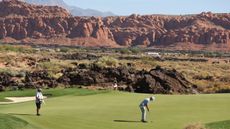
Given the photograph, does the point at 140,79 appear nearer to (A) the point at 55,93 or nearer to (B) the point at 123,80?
(B) the point at 123,80

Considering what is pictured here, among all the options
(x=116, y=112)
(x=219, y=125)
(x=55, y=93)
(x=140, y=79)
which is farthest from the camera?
(x=140, y=79)

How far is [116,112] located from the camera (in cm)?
2619

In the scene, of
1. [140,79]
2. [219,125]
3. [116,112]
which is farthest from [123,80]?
[219,125]

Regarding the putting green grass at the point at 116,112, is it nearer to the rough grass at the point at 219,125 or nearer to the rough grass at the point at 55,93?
the rough grass at the point at 55,93

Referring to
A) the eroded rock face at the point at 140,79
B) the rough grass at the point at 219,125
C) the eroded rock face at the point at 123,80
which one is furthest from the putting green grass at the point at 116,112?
the eroded rock face at the point at 123,80

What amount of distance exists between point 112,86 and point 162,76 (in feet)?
16.4

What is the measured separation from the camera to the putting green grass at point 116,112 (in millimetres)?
22031

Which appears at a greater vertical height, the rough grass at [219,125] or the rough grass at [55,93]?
the rough grass at [219,125]

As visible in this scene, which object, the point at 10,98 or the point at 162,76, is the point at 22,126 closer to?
the point at 10,98

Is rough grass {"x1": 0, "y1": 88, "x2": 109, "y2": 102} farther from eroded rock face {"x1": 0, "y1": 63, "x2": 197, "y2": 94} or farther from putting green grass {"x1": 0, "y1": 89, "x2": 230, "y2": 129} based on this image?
eroded rock face {"x1": 0, "y1": 63, "x2": 197, "y2": 94}

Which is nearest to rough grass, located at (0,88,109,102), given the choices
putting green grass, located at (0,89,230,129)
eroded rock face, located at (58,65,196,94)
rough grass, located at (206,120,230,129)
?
putting green grass, located at (0,89,230,129)

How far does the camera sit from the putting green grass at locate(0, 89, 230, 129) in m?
22.0

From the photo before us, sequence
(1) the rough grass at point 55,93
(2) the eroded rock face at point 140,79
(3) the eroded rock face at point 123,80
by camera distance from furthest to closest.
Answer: (3) the eroded rock face at point 123,80, (2) the eroded rock face at point 140,79, (1) the rough grass at point 55,93

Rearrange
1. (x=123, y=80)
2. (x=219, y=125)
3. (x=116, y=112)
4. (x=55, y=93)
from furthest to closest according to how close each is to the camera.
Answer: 1. (x=123, y=80)
2. (x=55, y=93)
3. (x=116, y=112)
4. (x=219, y=125)
